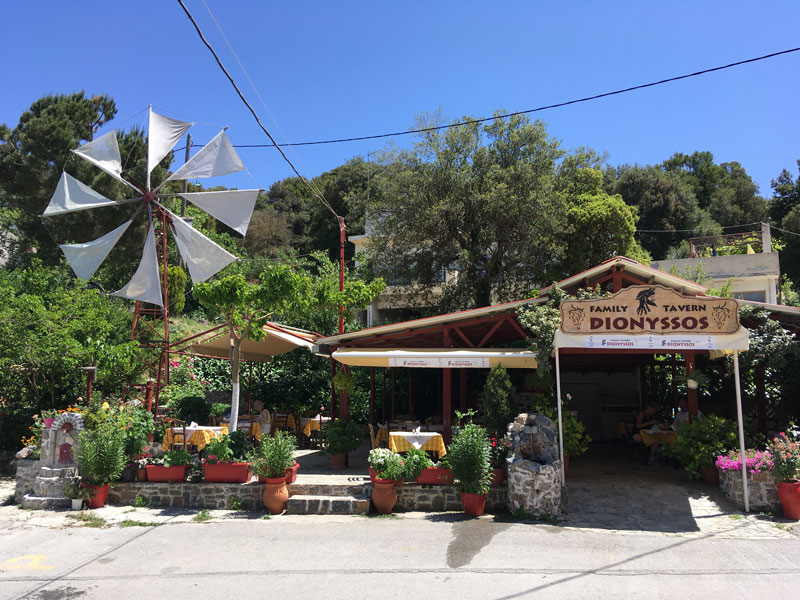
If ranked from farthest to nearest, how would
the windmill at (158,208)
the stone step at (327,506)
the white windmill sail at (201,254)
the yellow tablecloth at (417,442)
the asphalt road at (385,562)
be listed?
the windmill at (158,208) → the white windmill sail at (201,254) → the yellow tablecloth at (417,442) → the stone step at (327,506) → the asphalt road at (385,562)

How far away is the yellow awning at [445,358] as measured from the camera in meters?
10.5

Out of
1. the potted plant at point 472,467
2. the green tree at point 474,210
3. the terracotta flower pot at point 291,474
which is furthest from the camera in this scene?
the green tree at point 474,210

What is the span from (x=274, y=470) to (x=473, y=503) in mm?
3351

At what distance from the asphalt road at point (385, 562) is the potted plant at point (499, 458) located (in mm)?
904

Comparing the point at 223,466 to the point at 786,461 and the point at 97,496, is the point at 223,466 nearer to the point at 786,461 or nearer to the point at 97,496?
the point at 97,496

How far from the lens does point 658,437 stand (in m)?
11.7

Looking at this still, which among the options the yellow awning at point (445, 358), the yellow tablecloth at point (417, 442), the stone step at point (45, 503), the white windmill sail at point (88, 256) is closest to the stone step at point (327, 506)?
the yellow tablecloth at point (417, 442)

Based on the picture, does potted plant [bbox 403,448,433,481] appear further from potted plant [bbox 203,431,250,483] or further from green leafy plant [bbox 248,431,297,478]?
potted plant [bbox 203,431,250,483]

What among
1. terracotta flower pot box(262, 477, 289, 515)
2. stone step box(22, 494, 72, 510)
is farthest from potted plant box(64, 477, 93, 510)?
terracotta flower pot box(262, 477, 289, 515)

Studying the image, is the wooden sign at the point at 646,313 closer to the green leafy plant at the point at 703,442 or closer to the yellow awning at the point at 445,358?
the yellow awning at the point at 445,358

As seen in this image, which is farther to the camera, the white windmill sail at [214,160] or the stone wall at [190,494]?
the white windmill sail at [214,160]

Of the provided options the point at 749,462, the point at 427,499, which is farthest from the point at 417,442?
the point at 749,462

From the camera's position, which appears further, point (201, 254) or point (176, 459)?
point (201, 254)

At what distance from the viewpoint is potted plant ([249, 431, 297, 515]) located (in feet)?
30.8
